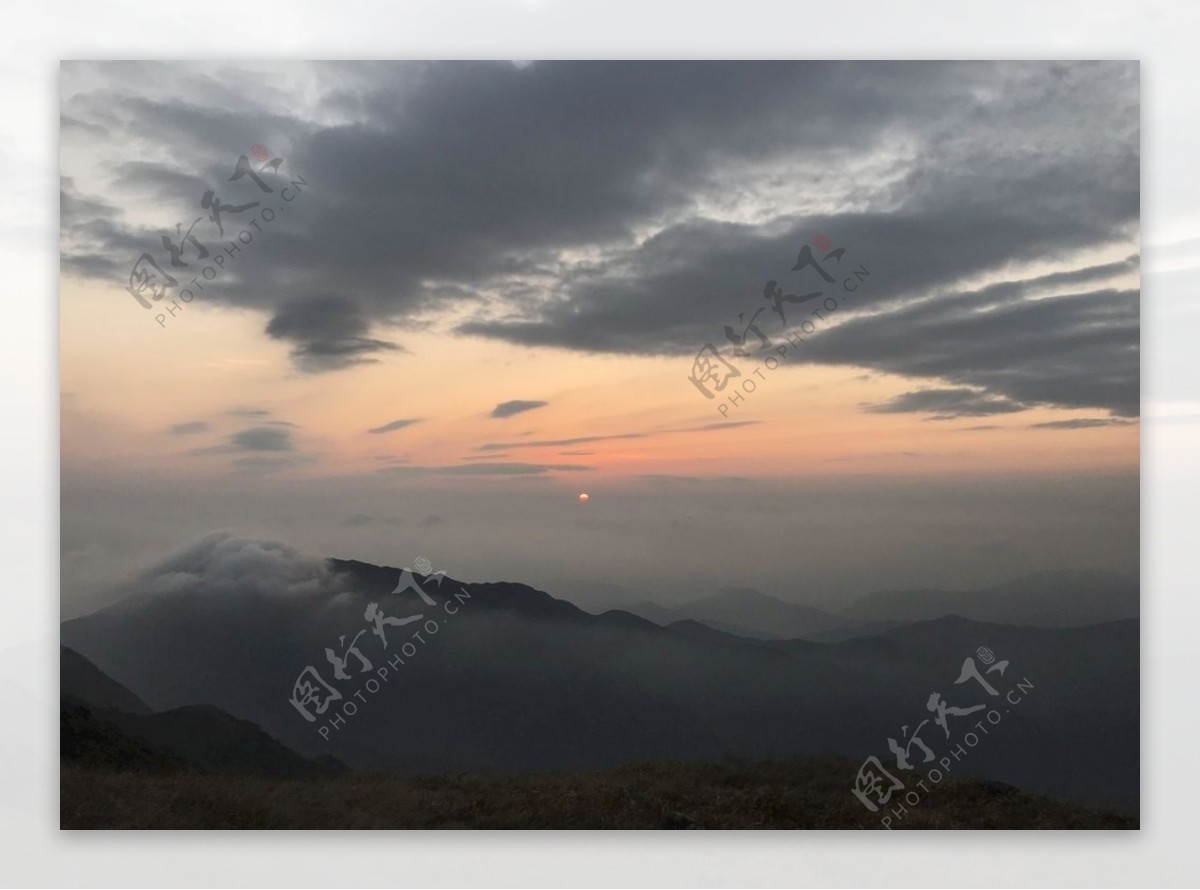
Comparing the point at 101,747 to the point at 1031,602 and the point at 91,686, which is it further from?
the point at 1031,602

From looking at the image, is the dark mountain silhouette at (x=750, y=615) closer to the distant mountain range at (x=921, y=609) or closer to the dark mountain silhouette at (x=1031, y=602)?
the distant mountain range at (x=921, y=609)

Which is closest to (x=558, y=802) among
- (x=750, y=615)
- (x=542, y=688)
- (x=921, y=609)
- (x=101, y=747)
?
(x=542, y=688)

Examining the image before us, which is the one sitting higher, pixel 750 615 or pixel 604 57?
pixel 604 57

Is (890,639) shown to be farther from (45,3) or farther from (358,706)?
(45,3)

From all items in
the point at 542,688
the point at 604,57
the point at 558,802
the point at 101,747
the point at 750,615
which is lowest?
the point at 558,802

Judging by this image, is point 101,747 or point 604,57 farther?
point 604,57

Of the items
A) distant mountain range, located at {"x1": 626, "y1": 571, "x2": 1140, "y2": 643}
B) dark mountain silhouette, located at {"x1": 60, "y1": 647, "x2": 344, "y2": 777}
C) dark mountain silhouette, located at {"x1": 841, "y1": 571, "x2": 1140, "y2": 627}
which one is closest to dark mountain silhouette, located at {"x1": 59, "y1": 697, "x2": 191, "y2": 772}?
dark mountain silhouette, located at {"x1": 60, "y1": 647, "x2": 344, "y2": 777}
